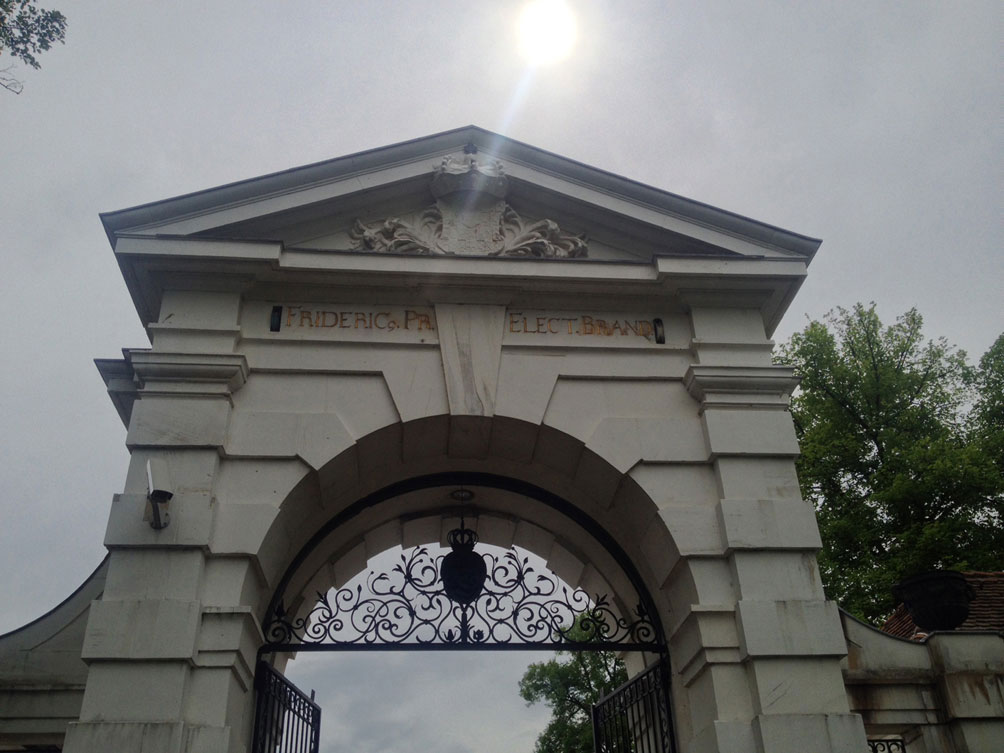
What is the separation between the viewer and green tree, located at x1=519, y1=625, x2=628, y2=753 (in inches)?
1212

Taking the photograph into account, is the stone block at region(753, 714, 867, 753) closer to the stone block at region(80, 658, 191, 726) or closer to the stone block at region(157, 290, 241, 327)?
the stone block at region(80, 658, 191, 726)

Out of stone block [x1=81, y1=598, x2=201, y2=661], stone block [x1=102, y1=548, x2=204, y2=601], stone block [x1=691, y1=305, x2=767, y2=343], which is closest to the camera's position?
stone block [x1=81, y1=598, x2=201, y2=661]

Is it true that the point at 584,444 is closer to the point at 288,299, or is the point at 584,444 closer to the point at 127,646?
the point at 288,299

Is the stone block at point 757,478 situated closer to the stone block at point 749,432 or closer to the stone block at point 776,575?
the stone block at point 749,432

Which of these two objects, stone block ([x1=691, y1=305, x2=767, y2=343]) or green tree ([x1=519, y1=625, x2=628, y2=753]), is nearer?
stone block ([x1=691, y1=305, x2=767, y2=343])

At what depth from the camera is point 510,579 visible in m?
9.03

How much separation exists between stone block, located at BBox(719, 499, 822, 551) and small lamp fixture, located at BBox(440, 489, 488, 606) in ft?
8.70

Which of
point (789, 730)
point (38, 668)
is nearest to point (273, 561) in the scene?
point (38, 668)

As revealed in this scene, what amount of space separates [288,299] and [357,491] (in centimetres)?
204

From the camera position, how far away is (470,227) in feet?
30.2

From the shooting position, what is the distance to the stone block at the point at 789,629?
7184 millimetres

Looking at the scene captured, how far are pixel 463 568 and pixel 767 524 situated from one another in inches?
124

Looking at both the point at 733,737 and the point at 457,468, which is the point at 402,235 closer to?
the point at 457,468

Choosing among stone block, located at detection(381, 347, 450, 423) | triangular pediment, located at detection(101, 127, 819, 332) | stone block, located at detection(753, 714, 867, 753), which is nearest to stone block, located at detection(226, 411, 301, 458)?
stone block, located at detection(381, 347, 450, 423)
